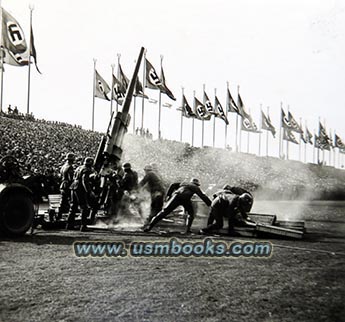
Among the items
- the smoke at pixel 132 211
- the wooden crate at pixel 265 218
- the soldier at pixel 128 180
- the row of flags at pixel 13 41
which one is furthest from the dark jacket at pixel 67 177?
the row of flags at pixel 13 41

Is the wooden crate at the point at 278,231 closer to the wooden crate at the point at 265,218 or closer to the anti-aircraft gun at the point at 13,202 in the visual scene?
the wooden crate at the point at 265,218

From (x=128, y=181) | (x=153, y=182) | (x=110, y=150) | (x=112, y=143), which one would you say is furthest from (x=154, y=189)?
(x=112, y=143)

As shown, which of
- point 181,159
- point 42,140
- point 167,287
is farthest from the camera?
point 181,159

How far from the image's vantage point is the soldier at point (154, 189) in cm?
1171

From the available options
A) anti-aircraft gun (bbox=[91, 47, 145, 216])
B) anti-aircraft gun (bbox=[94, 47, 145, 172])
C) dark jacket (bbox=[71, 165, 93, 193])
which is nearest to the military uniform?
dark jacket (bbox=[71, 165, 93, 193])

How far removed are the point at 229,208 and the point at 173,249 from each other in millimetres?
2410

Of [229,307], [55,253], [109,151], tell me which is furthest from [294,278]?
[109,151]

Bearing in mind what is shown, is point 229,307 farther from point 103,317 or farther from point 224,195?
point 224,195

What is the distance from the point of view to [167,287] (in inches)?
200

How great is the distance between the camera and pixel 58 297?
4535 mm

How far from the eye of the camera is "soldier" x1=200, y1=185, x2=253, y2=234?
991 centimetres

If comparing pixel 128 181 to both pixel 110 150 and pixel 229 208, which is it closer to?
pixel 110 150

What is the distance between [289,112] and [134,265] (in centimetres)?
3617

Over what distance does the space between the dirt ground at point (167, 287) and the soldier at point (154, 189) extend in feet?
13.3
